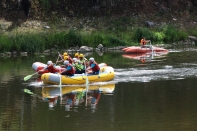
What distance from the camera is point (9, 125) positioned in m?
19.3

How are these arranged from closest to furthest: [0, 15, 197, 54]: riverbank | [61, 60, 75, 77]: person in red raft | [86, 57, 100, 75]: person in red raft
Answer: [61, 60, 75, 77]: person in red raft, [86, 57, 100, 75]: person in red raft, [0, 15, 197, 54]: riverbank

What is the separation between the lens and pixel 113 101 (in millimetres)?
23406

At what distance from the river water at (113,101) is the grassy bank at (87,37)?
8966mm

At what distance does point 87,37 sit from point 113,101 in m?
25.5

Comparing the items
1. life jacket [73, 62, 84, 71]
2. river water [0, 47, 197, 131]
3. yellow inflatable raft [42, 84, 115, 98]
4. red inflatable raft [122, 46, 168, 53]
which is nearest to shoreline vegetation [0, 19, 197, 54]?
red inflatable raft [122, 46, 168, 53]

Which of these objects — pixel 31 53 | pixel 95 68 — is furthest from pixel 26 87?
pixel 31 53

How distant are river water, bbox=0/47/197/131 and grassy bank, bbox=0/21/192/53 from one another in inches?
353

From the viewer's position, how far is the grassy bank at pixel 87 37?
148 feet

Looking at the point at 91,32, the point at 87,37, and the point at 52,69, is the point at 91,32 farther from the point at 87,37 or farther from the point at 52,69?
the point at 52,69

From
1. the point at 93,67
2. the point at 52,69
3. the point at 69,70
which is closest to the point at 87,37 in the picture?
the point at 52,69

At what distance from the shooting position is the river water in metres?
19.0

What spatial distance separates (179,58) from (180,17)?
757 inches

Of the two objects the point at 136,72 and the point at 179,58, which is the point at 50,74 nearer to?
the point at 136,72

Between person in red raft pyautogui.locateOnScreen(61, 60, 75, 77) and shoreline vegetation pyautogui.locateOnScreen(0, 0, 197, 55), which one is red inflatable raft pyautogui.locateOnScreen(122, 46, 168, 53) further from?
person in red raft pyautogui.locateOnScreen(61, 60, 75, 77)
